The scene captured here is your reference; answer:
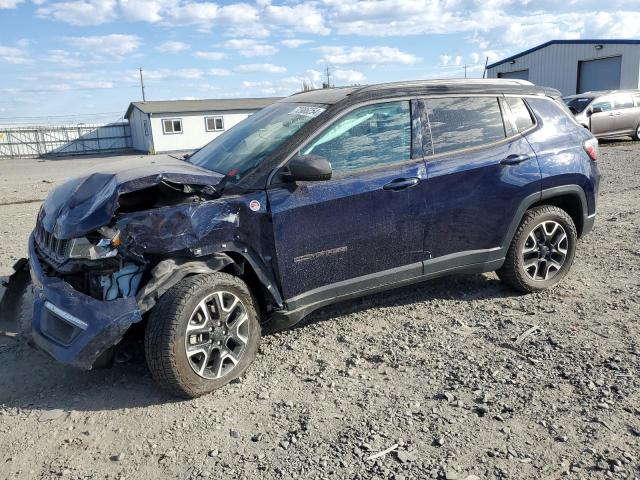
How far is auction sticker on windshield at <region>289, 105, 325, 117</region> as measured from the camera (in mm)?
4148

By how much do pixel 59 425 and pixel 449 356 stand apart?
2.64m

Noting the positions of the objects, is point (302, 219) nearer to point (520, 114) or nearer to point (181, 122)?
point (520, 114)

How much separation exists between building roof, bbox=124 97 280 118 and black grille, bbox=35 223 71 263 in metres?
34.5

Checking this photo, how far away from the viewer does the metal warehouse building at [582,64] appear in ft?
86.1

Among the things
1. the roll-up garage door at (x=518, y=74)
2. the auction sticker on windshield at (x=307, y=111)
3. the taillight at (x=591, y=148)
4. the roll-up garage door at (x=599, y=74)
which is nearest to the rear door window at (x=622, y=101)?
the roll-up garage door at (x=599, y=74)

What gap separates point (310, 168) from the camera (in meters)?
3.68

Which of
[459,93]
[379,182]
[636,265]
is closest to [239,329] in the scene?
[379,182]

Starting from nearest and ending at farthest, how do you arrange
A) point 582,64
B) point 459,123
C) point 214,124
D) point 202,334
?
point 202,334 → point 459,123 → point 582,64 → point 214,124

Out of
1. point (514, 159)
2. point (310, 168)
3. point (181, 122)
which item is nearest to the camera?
point (310, 168)

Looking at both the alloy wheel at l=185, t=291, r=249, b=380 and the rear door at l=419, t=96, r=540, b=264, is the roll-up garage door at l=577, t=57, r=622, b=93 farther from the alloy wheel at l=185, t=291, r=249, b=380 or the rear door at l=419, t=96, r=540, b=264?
the alloy wheel at l=185, t=291, r=249, b=380

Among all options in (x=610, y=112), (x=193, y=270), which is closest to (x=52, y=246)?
(x=193, y=270)

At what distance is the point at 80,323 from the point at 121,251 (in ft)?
1.61

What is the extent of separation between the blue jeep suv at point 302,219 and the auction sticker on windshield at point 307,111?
17mm

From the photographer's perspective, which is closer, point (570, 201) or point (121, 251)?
point (121, 251)
